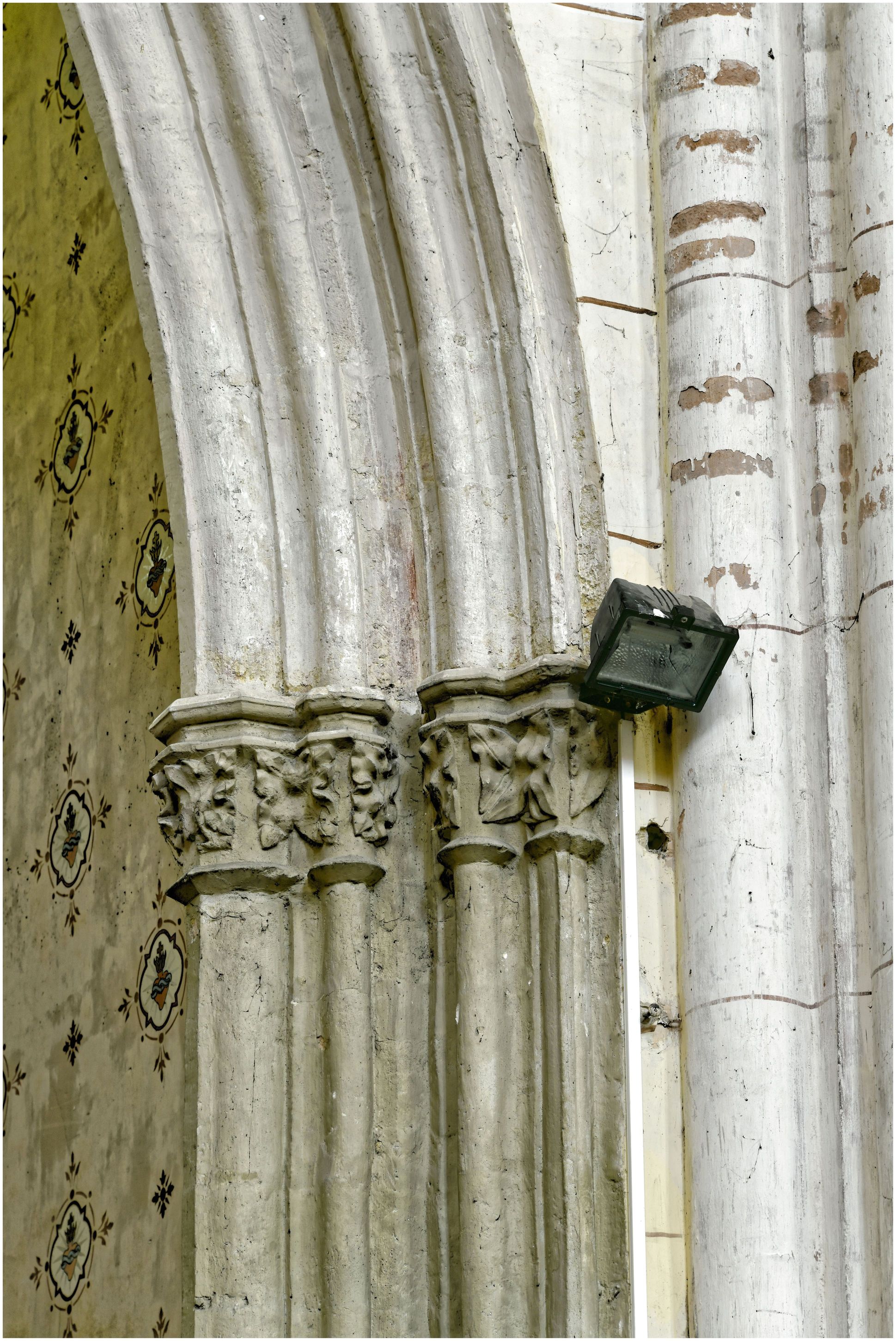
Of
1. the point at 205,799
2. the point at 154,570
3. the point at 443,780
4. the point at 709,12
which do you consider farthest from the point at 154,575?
the point at 709,12

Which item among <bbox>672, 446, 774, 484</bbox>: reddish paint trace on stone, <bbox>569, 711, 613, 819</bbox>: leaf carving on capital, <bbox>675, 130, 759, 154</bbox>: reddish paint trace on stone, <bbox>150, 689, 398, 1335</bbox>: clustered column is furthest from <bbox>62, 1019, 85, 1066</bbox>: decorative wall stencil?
<bbox>675, 130, 759, 154</bbox>: reddish paint trace on stone

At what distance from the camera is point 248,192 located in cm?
284

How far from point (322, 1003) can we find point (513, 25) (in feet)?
4.55

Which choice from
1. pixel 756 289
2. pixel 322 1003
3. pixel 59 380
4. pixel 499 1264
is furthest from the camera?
pixel 59 380

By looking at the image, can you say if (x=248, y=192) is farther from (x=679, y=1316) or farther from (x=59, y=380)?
(x=679, y=1316)

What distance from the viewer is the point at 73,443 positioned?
3736 millimetres

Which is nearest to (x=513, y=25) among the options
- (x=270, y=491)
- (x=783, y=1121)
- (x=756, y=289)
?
(x=756, y=289)

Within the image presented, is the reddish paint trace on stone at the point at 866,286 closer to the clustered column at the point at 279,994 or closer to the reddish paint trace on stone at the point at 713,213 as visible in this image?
the reddish paint trace on stone at the point at 713,213

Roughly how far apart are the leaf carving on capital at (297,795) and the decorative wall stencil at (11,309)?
1.76 m

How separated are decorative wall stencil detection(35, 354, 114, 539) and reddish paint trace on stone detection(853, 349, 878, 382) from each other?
1503 millimetres

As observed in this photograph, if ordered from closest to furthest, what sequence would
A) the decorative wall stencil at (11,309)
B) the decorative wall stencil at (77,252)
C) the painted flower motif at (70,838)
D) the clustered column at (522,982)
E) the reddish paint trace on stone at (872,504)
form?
the clustered column at (522,982) < the reddish paint trace on stone at (872,504) < the painted flower motif at (70,838) < the decorative wall stencil at (77,252) < the decorative wall stencil at (11,309)

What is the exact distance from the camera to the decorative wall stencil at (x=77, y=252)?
12.4 feet

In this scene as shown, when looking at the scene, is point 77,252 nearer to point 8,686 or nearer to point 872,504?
point 8,686

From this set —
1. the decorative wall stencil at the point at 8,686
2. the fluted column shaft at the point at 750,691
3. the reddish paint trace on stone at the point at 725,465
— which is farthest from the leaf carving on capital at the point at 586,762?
the decorative wall stencil at the point at 8,686
